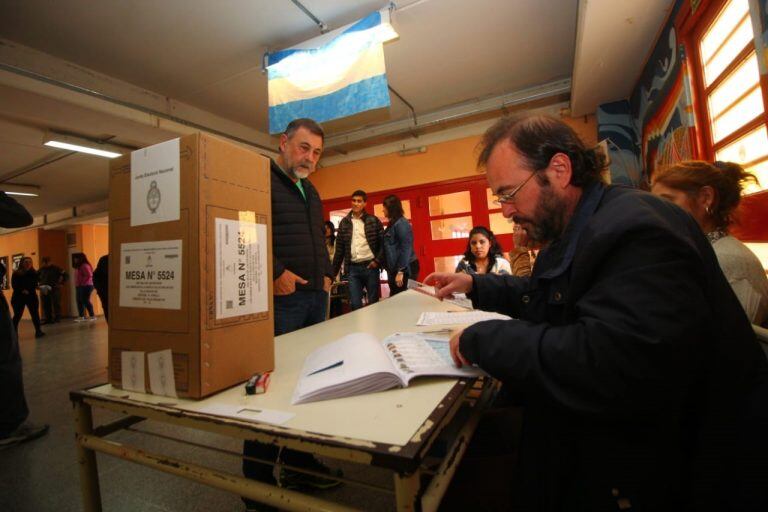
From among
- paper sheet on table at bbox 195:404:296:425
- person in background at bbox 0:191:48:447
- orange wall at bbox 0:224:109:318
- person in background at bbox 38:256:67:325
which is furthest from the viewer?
orange wall at bbox 0:224:109:318

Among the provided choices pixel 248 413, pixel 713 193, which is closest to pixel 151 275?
pixel 248 413

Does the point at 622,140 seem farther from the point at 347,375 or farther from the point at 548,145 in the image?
the point at 347,375

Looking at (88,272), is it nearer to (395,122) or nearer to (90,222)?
(90,222)

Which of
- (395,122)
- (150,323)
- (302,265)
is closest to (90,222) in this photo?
(395,122)

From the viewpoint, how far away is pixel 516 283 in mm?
1140

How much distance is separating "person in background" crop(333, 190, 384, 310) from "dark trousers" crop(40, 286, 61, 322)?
25.0 feet

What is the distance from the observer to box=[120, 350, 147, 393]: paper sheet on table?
0.74 metres

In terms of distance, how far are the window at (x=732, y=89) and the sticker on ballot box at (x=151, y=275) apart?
2.34 metres

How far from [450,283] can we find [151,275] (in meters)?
0.85

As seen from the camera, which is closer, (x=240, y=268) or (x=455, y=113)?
(x=240, y=268)

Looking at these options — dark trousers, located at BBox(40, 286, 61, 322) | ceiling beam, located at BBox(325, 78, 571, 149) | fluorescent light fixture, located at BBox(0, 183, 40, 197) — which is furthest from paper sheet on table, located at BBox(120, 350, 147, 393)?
dark trousers, located at BBox(40, 286, 61, 322)

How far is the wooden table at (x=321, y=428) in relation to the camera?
479 millimetres

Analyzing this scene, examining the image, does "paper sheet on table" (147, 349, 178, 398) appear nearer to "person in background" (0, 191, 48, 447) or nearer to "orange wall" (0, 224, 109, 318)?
"person in background" (0, 191, 48, 447)

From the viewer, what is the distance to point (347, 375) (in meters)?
0.66
